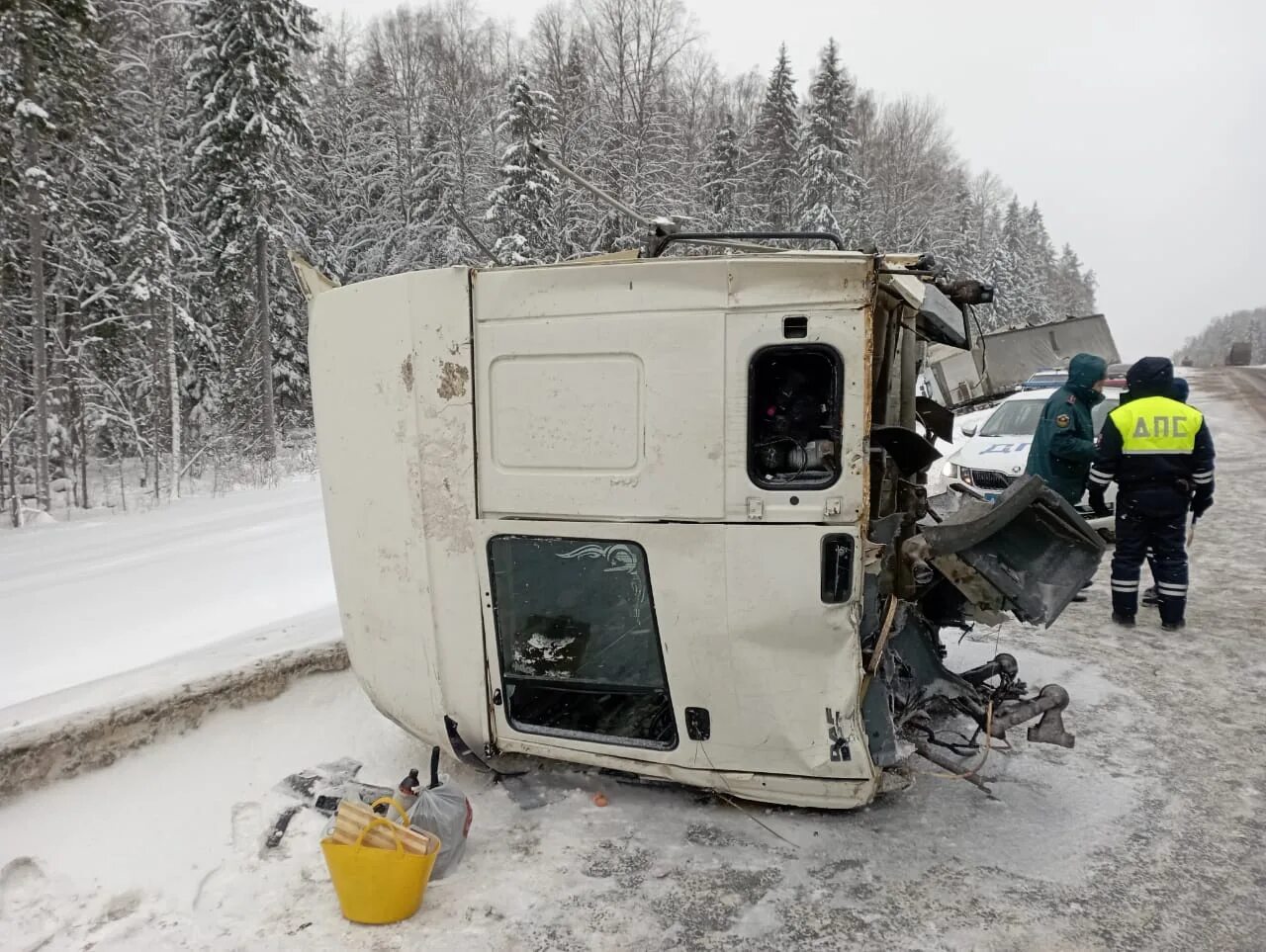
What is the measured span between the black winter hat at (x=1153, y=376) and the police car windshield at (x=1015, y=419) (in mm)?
3922

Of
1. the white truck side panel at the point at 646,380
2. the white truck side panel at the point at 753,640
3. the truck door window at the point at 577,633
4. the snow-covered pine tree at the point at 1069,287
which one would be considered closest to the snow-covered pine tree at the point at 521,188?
the white truck side panel at the point at 646,380

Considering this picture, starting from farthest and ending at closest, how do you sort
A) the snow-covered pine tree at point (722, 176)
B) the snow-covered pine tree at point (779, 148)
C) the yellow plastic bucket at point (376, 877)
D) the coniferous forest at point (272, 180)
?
1. the snow-covered pine tree at point (779, 148)
2. the snow-covered pine tree at point (722, 176)
3. the coniferous forest at point (272, 180)
4. the yellow plastic bucket at point (376, 877)

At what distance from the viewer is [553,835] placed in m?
3.42

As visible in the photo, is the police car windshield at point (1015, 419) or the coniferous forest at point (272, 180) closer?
the police car windshield at point (1015, 419)

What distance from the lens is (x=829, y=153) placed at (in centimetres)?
3197

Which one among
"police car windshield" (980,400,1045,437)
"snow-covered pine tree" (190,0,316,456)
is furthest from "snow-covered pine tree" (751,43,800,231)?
"police car windshield" (980,400,1045,437)

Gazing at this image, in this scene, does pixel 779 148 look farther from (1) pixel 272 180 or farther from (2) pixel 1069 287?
(2) pixel 1069 287

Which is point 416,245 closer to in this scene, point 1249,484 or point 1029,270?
point 1249,484

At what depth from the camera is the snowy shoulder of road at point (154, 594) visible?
5.45 m

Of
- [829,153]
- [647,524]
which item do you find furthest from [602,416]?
[829,153]

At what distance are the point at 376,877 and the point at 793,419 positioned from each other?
2326 millimetres

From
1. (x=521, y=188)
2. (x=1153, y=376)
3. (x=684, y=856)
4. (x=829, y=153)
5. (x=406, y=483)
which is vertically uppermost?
(x=829, y=153)

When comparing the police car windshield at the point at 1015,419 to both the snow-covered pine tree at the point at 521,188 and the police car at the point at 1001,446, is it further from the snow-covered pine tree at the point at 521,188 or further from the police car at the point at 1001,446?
the snow-covered pine tree at the point at 521,188

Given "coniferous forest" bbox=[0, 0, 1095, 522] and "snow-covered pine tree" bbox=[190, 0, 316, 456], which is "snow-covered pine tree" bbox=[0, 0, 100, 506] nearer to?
"coniferous forest" bbox=[0, 0, 1095, 522]
